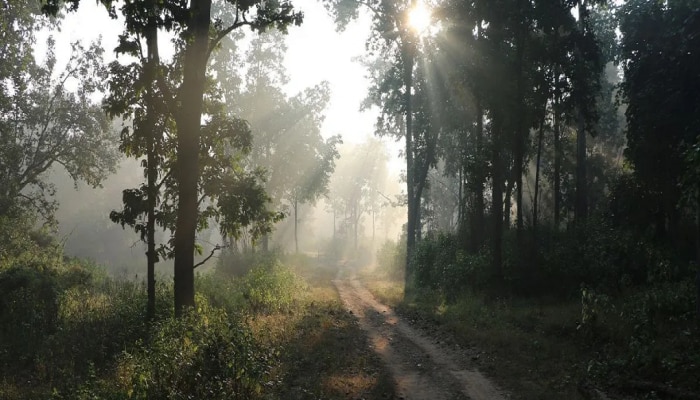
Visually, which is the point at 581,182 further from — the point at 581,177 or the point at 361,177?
the point at 361,177

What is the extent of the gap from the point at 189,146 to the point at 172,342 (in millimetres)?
5053

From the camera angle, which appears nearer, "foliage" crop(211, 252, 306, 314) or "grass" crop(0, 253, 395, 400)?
"grass" crop(0, 253, 395, 400)

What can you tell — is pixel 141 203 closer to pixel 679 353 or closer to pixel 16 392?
pixel 16 392

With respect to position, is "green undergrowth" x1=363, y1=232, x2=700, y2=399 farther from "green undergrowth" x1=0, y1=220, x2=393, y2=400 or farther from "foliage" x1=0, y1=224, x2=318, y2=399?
"foliage" x1=0, y1=224, x2=318, y2=399

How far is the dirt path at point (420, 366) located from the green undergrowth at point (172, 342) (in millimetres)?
512

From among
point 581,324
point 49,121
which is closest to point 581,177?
point 581,324

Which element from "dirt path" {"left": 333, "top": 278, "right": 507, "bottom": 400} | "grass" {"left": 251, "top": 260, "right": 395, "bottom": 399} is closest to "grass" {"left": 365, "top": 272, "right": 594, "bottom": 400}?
"dirt path" {"left": 333, "top": 278, "right": 507, "bottom": 400}

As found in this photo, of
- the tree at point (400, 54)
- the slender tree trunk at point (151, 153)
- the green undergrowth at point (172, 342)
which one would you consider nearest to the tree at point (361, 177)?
the tree at point (400, 54)

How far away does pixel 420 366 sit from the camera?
1113 cm

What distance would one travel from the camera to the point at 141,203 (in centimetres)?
1348

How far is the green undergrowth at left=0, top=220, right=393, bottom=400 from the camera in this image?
26.2 feet

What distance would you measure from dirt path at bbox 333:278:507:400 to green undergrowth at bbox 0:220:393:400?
0.51 meters

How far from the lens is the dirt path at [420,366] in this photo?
30.0 ft

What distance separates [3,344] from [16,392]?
4389 mm
